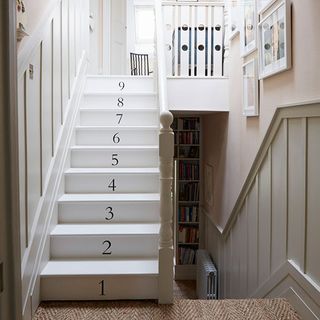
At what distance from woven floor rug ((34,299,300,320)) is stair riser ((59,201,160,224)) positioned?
690 mm

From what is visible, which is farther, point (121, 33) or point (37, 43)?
point (121, 33)

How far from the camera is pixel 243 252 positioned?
3346 millimetres

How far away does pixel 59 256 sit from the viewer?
251 cm

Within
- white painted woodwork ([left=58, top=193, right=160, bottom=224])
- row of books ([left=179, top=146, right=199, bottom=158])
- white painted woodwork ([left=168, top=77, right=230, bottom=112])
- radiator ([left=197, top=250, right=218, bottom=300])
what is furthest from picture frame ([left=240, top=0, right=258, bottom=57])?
row of books ([left=179, top=146, right=199, bottom=158])

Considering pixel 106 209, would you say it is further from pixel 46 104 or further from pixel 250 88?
pixel 250 88

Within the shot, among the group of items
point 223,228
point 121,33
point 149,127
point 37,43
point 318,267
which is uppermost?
point 121,33

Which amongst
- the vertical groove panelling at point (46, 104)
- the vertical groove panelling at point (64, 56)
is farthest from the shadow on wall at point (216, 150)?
the vertical groove panelling at point (46, 104)

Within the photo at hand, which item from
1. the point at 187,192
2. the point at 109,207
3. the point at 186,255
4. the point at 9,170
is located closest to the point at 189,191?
the point at 187,192

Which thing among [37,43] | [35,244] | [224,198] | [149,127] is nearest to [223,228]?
[224,198]

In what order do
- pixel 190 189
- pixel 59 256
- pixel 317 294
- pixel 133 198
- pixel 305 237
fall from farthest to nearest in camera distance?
1. pixel 190 189
2. pixel 133 198
3. pixel 59 256
4. pixel 305 237
5. pixel 317 294

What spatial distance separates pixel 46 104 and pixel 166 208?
1097 mm

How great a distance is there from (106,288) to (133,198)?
0.74 meters

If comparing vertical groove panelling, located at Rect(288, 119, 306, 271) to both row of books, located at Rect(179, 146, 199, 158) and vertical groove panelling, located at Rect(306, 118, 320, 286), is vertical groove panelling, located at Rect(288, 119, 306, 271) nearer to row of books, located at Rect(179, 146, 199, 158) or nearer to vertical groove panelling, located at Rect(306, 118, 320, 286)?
vertical groove panelling, located at Rect(306, 118, 320, 286)

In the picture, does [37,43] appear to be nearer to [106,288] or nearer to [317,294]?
[106,288]
